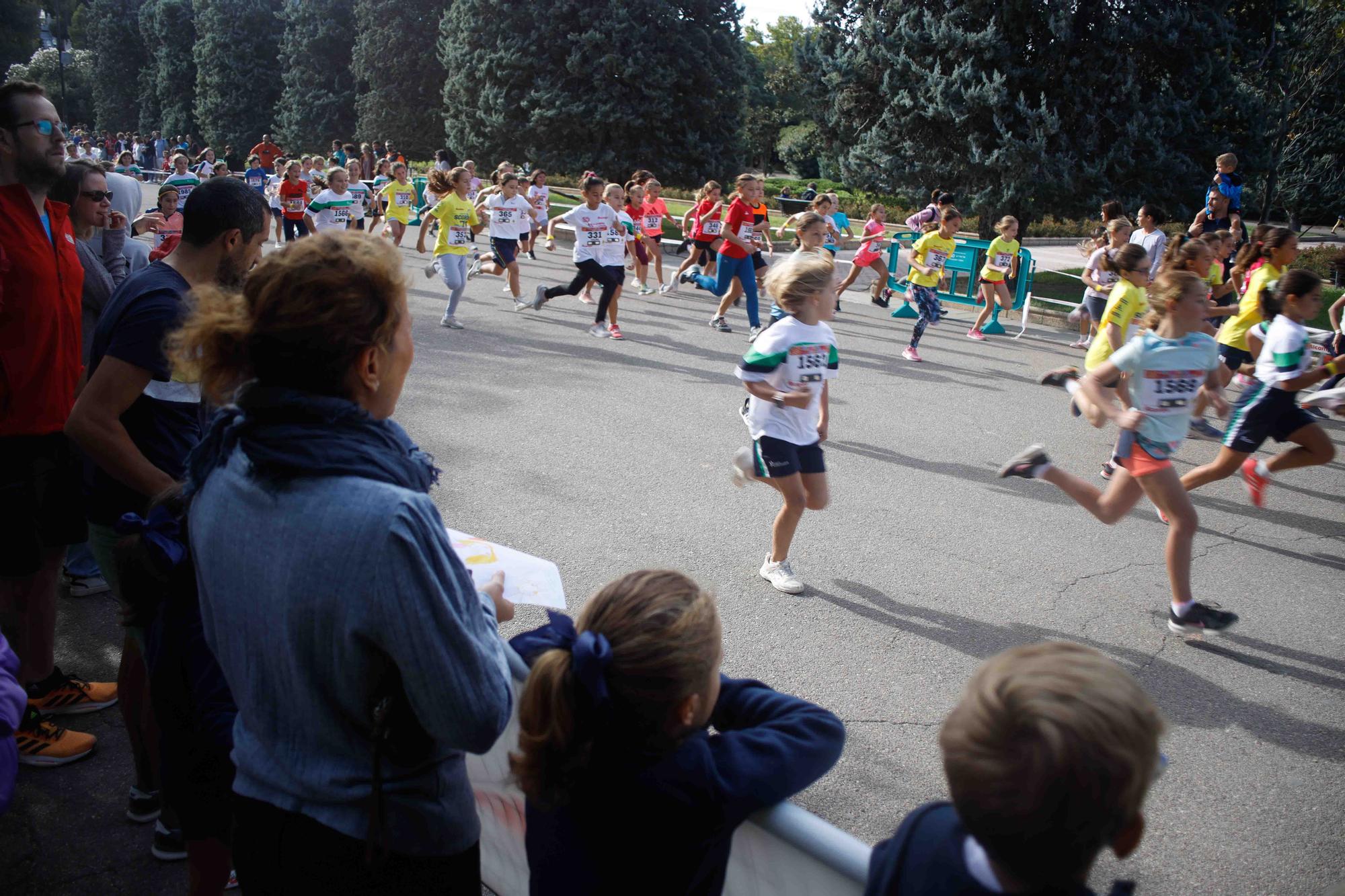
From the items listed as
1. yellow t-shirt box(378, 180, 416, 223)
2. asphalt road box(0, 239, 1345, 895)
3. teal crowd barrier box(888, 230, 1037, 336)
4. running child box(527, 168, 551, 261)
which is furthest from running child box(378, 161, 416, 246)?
teal crowd barrier box(888, 230, 1037, 336)

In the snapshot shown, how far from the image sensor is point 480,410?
8.65 metres

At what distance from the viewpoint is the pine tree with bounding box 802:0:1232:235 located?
59.9 feet

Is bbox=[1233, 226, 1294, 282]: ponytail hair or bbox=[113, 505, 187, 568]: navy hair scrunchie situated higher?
bbox=[1233, 226, 1294, 282]: ponytail hair

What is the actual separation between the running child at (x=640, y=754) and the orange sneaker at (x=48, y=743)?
2.64 m

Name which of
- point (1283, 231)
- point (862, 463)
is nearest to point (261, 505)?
point (862, 463)

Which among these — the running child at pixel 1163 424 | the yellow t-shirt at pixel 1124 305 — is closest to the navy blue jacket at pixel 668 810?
the running child at pixel 1163 424

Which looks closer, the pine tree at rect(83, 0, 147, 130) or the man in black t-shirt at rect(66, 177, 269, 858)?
the man in black t-shirt at rect(66, 177, 269, 858)

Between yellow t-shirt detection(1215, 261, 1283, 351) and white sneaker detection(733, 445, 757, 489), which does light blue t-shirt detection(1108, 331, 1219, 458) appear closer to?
white sneaker detection(733, 445, 757, 489)

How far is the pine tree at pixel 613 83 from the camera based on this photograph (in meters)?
28.3

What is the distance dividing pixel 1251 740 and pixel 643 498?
12.3 feet

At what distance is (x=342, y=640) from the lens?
1.55m

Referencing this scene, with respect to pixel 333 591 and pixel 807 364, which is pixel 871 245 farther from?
pixel 333 591

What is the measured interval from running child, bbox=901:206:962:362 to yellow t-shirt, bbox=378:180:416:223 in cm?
955

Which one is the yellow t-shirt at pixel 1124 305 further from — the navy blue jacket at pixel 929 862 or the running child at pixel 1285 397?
the navy blue jacket at pixel 929 862
